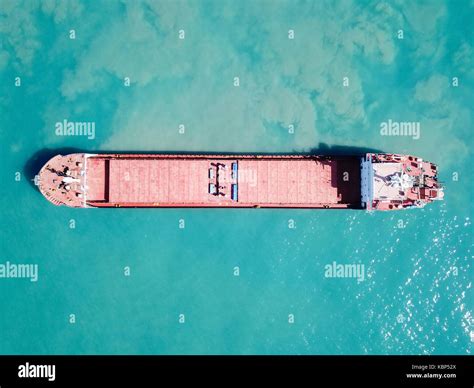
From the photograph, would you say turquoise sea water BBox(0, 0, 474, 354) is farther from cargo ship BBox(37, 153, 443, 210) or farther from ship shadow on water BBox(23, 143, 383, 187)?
cargo ship BBox(37, 153, 443, 210)

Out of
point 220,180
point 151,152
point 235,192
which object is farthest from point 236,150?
point 151,152

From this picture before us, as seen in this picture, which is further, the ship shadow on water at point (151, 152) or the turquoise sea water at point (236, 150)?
the ship shadow on water at point (151, 152)

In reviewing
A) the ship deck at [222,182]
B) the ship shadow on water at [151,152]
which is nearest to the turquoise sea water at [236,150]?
the ship shadow on water at [151,152]

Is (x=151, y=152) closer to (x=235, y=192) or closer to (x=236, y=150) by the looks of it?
(x=236, y=150)

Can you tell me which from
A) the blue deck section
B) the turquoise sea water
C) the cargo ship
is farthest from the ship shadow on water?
the blue deck section

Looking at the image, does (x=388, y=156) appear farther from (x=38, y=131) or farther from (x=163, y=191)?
(x=38, y=131)

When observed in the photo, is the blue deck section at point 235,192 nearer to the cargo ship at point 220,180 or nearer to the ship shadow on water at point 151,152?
the cargo ship at point 220,180
